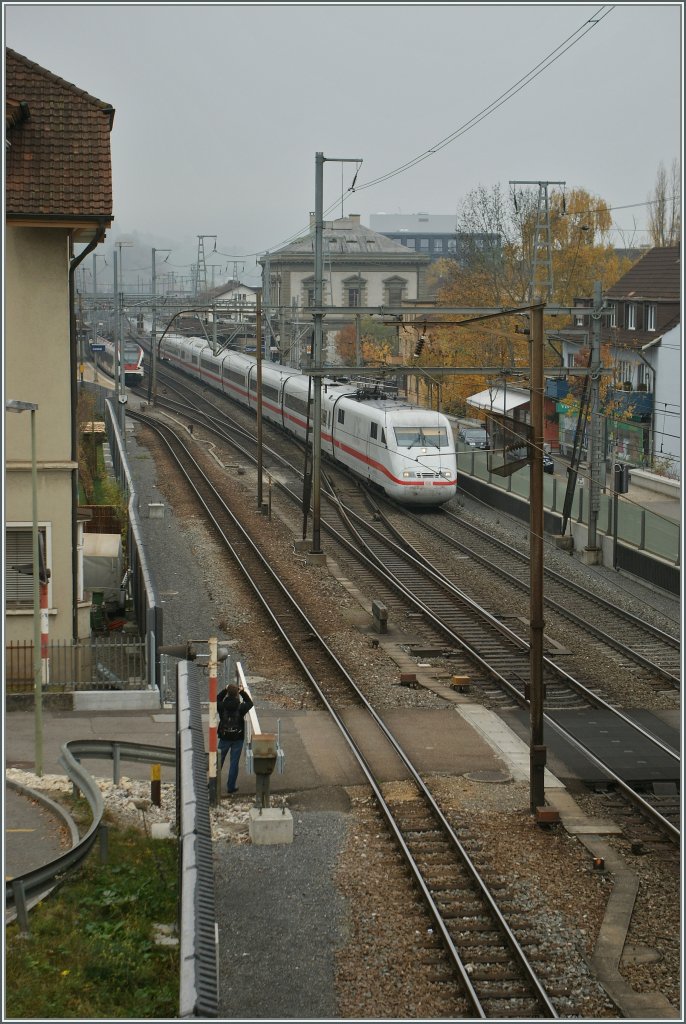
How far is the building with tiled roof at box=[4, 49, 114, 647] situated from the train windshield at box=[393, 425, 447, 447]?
1665 centimetres

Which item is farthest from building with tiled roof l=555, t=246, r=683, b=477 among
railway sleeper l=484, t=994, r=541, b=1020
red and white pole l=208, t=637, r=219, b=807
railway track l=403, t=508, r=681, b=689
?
railway sleeper l=484, t=994, r=541, b=1020

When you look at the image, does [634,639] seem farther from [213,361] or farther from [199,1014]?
[213,361]

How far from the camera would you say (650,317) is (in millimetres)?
56844

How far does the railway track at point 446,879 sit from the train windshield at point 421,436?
13001mm

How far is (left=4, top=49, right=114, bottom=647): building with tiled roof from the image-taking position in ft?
66.2

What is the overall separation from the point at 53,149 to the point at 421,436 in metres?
18.4

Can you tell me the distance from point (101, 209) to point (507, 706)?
33.1ft

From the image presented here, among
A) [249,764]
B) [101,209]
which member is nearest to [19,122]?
[101,209]

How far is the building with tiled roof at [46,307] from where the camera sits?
20.2 m

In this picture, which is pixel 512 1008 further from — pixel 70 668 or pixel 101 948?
pixel 70 668

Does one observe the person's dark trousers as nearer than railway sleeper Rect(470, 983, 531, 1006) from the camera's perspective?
No

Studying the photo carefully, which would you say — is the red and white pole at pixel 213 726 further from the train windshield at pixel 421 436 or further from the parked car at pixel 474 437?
Answer: the parked car at pixel 474 437

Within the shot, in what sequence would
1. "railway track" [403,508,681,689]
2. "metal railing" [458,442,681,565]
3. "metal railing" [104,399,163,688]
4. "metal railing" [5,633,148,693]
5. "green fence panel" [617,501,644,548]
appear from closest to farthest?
"metal railing" [5,633,148,693]
"metal railing" [104,399,163,688]
"railway track" [403,508,681,689]
"metal railing" [458,442,681,565]
"green fence panel" [617,501,644,548]

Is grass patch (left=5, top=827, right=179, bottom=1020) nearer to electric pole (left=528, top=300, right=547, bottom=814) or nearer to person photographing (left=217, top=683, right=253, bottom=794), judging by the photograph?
person photographing (left=217, top=683, right=253, bottom=794)
